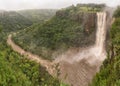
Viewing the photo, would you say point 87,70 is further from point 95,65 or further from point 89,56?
point 89,56

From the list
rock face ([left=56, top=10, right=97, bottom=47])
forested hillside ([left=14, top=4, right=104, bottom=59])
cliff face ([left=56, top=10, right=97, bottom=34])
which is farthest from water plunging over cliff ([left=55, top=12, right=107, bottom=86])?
forested hillside ([left=14, top=4, right=104, bottom=59])

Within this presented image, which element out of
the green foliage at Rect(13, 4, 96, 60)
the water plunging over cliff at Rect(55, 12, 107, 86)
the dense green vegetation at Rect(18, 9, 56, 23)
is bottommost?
the dense green vegetation at Rect(18, 9, 56, 23)

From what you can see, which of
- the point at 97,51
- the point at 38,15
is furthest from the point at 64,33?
the point at 38,15

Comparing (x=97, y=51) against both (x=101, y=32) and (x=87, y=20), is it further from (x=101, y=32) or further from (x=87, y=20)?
(x=87, y=20)

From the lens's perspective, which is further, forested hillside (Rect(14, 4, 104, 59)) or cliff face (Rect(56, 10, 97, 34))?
cliff face (Rect(56, 10, 97, 34))

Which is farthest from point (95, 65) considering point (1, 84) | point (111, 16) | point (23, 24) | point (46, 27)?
point (23, 24)

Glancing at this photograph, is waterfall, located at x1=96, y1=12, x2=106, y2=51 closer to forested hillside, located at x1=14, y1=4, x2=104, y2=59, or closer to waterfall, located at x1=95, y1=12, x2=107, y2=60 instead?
waterfall, located at x1=95, y1=12, x2=107, y2=60
